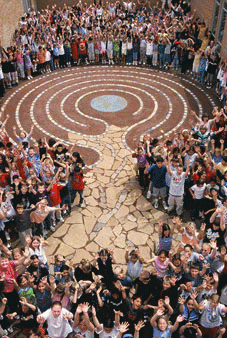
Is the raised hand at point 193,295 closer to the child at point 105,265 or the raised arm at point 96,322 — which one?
the child at point 105,265

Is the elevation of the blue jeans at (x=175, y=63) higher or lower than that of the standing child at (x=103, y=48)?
lower

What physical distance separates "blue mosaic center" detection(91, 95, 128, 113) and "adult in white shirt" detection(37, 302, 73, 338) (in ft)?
37.9

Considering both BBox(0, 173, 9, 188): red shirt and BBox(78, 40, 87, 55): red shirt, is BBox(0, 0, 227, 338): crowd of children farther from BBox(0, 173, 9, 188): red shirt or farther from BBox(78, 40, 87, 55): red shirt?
BBox(78, 40, 87, 55): red shirt

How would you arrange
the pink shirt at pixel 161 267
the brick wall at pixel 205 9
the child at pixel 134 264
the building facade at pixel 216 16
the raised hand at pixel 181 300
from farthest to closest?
the brick wall at pixel 205 9, the building facade at pixel 216 16, the pink shirt at pixel 161 267, the child at pixel 134 264, the raised hand at pixel 181 300

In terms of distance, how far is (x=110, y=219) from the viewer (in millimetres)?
11195

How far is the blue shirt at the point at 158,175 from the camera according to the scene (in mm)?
10695

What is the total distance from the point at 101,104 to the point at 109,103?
40 cm

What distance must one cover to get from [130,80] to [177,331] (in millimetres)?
14898

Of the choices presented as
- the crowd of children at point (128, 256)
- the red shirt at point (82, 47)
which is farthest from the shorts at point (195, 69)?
the red shirt at point (82, 47)

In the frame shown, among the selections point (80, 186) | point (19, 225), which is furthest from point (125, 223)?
point (19, 225)

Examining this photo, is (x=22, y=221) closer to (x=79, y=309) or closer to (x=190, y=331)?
(x=79, y=309)

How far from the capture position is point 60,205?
1100cm

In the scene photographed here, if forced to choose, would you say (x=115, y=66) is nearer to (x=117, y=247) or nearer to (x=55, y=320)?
(x=117, y=247)

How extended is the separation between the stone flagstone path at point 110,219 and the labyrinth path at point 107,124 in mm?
28
